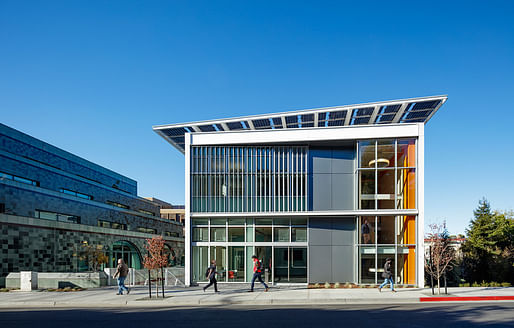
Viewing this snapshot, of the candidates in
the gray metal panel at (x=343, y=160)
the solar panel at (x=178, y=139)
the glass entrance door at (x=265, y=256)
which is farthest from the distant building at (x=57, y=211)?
the gray metal panel at (x=343, y=160)

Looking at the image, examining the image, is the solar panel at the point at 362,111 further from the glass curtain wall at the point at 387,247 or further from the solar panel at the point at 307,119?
the glass curtain wall at the point at 387,247

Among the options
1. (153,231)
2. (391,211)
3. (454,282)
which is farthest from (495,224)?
(153,231)

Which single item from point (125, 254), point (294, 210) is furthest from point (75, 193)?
point (294, 210)

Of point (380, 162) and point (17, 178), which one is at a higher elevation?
point (380, 162)

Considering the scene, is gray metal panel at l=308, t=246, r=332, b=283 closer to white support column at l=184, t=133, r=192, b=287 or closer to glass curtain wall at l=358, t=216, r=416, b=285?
glass curtain wall at l=358, t=216, r=416, b=285

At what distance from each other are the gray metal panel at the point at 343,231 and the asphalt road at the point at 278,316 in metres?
6.68

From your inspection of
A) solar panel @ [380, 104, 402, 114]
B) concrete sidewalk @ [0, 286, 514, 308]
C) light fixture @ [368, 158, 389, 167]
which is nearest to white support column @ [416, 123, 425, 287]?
concrete sidewalk @ [0, 286, 514, 308]

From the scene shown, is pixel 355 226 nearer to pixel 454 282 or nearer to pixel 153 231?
pixel 454 282

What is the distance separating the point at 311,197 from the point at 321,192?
1.98ft

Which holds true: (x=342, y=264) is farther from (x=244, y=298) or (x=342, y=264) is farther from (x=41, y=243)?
(x=41, y=243)

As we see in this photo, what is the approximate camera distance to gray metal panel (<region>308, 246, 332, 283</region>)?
21.2 metres

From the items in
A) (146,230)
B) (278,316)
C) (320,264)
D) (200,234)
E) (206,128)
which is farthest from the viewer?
(146,230)

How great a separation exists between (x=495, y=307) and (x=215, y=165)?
14352mm

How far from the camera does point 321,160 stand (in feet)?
72.7
